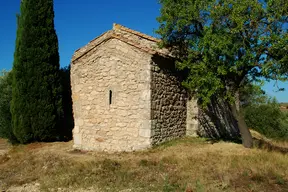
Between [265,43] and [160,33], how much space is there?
351 cm

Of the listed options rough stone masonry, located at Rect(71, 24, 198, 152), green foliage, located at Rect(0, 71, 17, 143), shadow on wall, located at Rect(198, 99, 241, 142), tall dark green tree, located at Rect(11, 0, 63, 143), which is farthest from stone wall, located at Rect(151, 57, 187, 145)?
green foliage, located at Rect(0, 71, 17, 143)

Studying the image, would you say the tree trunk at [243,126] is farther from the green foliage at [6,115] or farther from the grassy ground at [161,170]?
Result: the green foliage at [6,115]

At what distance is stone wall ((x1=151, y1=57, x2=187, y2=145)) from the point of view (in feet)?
33.2

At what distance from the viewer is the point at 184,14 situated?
907 centimetres

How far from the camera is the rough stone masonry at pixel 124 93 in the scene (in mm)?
9984

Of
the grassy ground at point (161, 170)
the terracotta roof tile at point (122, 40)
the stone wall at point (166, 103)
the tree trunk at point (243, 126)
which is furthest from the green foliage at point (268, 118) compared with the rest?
the terracotta roof tile at point (122, 40)

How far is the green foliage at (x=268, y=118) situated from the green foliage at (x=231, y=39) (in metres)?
10.9

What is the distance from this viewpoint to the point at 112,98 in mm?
10602

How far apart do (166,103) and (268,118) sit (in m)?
11.6

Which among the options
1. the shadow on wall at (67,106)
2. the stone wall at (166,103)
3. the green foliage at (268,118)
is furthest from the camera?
the green foliage at (268,118)

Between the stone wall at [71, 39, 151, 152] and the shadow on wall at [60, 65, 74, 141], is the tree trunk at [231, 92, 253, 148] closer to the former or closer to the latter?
the stone wall at [71, 39, 151, 152]

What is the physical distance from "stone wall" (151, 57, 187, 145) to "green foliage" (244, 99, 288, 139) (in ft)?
31.5

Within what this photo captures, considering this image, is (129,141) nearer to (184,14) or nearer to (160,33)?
(160,33)

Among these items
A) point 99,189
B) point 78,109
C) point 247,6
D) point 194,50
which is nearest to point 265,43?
point 247,6
